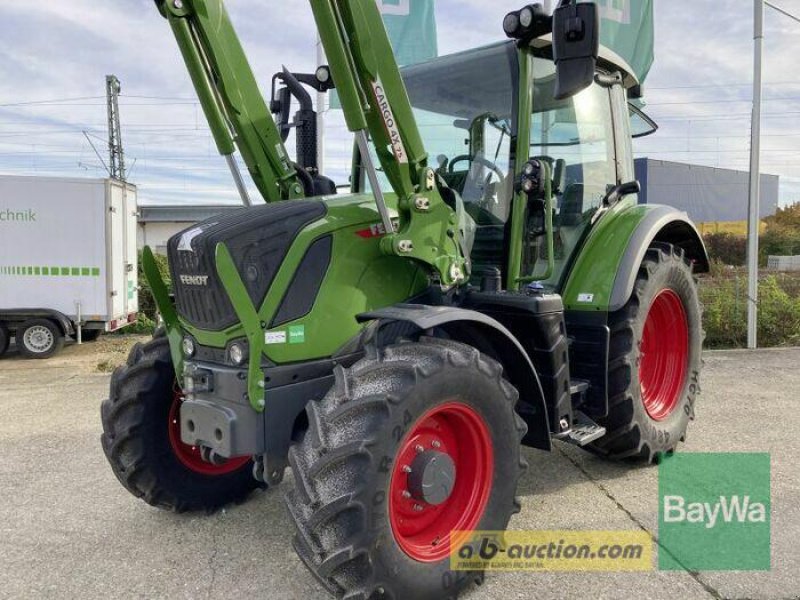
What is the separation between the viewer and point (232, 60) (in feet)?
10.9

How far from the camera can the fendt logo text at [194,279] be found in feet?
9.54

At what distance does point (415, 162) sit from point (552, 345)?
1143mm

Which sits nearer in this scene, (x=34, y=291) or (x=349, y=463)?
(x=349, y=463)

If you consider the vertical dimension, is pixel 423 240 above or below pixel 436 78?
below

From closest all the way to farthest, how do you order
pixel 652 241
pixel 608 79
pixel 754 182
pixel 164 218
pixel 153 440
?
pixel 153 440
pixel 608 79
pixel 652 241
pixel 754 182
pixel 164 218

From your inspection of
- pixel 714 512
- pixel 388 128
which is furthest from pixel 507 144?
pixel 714 512

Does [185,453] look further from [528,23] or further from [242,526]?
[528,23]

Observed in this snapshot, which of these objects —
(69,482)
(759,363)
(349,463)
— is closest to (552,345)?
(349,463)

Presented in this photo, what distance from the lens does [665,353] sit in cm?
468

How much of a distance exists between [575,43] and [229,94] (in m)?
1.70

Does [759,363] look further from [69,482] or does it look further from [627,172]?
[69,482]

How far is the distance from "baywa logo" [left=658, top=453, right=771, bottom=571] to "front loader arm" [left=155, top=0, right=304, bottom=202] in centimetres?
268

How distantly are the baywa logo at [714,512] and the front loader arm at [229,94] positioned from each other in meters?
2.68

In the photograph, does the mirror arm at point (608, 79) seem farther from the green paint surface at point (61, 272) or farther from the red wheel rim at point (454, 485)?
the green paint surface at point (61, 272)
